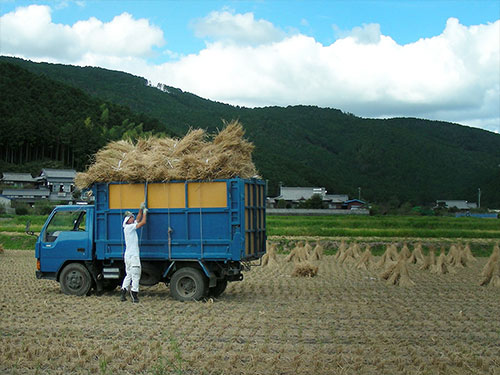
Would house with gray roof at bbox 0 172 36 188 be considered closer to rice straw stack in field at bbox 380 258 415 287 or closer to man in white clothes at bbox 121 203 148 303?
rice straw stack in field at bbox 380 258 415 287

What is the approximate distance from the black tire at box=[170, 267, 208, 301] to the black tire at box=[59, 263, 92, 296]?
7.22ft

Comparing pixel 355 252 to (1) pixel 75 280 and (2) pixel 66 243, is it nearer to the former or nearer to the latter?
(1) pixel 75 280

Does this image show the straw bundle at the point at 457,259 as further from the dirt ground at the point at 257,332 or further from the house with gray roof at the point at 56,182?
the house with gray roof at the point at 56,182

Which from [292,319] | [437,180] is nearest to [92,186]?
[292,319]

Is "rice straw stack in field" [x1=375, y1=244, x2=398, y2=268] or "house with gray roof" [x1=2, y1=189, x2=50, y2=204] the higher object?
"house with gray roof" [x1=2, y1=189, x2=50, y2=204]

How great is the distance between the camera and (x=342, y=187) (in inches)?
4476

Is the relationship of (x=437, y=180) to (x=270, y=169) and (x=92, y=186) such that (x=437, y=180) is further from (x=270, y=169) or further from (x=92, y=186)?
(x=92, y=186)

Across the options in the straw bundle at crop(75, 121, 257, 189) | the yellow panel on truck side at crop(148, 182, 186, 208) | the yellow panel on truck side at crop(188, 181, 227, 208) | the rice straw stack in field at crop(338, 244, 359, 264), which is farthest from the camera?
the rice straw stack in field at crop(338, 244, 359, 264)

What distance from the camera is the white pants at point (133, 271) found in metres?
12.6

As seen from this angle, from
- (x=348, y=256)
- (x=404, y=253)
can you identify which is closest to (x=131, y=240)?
(x=404, y=253)

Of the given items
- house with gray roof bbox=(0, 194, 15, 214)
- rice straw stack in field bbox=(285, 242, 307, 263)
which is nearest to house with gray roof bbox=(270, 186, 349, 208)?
house with gray roof bbox=(0, 194, 15, 214)

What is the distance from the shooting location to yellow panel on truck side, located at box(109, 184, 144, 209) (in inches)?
527

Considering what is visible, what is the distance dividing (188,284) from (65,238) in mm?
3370

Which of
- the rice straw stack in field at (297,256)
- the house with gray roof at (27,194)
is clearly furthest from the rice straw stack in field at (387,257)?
the house with gray roof at (27,194)
